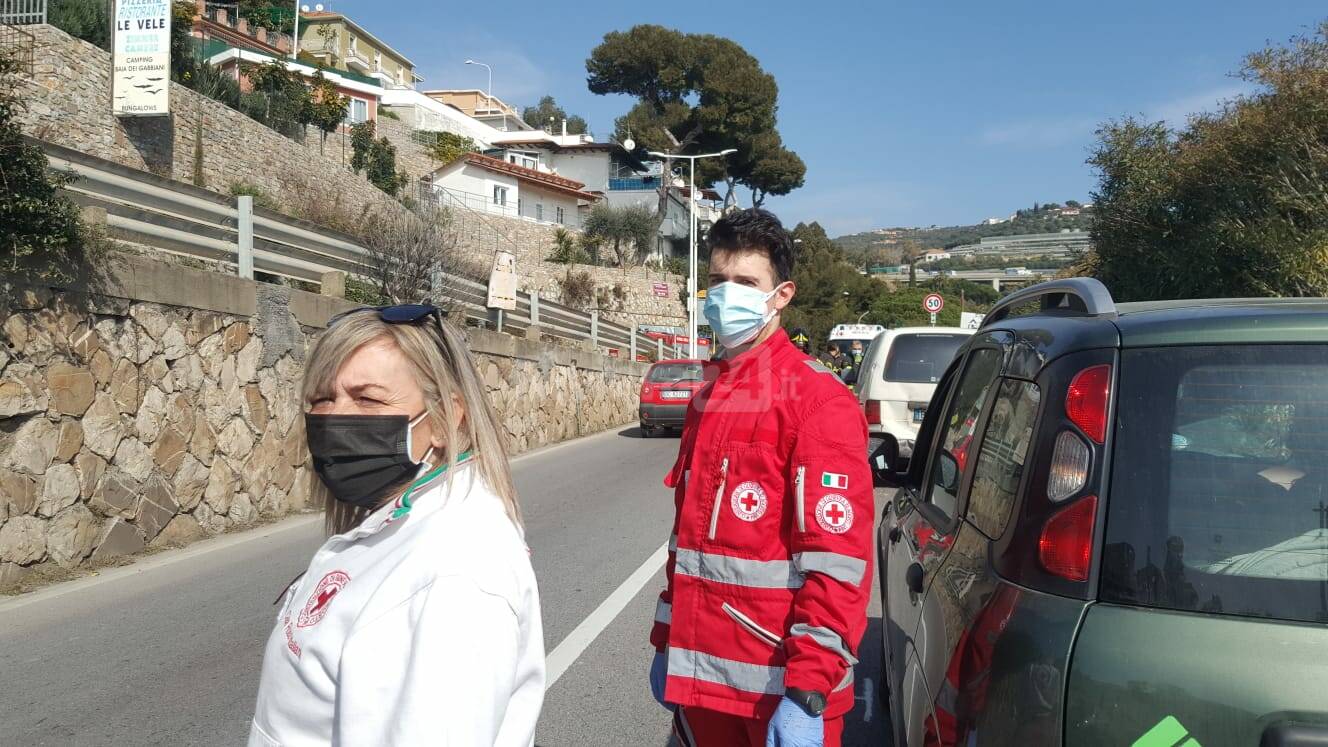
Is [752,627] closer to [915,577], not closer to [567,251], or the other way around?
[915,577]

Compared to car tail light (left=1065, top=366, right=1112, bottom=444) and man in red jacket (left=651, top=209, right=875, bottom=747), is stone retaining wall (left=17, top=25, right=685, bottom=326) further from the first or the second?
car tail light (left=1065, top=366, right=1112, bottom=444)

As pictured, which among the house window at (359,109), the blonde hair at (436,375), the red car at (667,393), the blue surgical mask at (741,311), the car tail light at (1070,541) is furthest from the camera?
the house window at (359,109)

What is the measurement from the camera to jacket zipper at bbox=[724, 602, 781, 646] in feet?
8.00

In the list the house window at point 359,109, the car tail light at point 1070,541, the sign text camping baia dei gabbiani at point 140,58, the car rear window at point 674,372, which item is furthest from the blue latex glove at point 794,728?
the house window at point 359,109

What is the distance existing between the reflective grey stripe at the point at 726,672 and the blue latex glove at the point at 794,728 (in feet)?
0.36

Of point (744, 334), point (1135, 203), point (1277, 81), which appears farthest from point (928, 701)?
point (1135, 203)

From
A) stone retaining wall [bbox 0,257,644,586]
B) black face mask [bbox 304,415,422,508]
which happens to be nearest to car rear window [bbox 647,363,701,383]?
stone retaining wall [bbox 0,257,644,586]

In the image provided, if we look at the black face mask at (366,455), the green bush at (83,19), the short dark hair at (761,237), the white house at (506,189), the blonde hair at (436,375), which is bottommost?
the black face mask at (366,455)

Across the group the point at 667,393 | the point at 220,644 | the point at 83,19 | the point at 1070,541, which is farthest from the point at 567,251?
the point at 1070,541

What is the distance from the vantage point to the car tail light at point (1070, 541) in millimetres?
1943

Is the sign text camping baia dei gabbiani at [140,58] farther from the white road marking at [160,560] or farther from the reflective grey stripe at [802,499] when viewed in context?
the reflective grey stripe at [802,499]

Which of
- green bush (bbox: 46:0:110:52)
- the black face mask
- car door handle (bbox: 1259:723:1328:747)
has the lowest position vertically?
car door handle (bbox: 1259:723:1328:747)

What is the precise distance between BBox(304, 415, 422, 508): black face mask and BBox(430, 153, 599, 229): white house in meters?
48.9

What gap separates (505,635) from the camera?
144 cm
